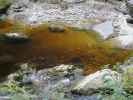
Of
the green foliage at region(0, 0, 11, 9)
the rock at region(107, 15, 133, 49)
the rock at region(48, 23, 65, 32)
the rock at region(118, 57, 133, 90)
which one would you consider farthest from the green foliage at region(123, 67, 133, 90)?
the green foliage at region(0, 0, 11, 9)

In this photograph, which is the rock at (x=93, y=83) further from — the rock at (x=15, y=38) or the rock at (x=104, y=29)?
the rock at (x=104, y=29)

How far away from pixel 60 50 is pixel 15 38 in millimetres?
1393

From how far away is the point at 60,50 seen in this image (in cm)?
990

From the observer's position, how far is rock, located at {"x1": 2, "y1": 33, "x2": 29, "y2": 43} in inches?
410

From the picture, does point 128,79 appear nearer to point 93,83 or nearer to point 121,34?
point 93,83

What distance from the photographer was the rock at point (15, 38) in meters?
10.4

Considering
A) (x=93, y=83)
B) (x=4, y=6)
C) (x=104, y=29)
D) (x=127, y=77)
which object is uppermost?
(x=127, y=77)

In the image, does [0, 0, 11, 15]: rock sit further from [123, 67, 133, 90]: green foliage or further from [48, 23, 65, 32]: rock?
[123, 67, 133, 90]: green foliage

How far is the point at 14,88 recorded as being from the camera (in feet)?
23.0

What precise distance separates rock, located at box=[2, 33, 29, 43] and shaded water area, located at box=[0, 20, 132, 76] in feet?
0.49

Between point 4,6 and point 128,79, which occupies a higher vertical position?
point 128,79

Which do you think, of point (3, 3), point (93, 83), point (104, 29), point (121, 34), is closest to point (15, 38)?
point (104, 29)

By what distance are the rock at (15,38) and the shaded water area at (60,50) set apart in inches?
5.9

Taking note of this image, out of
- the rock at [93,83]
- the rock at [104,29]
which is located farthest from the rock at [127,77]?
the rock at [104,29]
